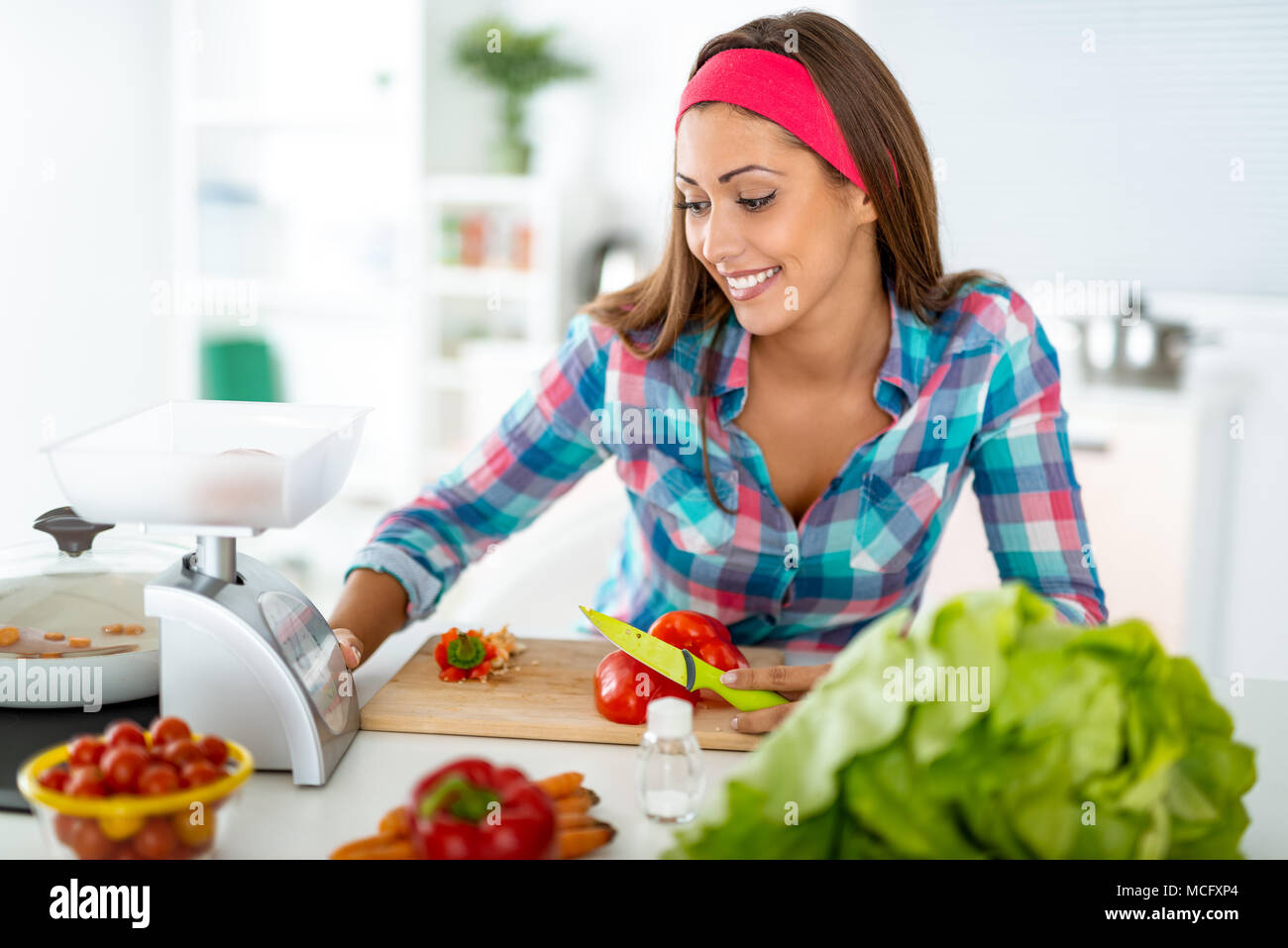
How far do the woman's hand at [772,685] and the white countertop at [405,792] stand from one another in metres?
0.04

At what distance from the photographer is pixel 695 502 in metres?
1.70

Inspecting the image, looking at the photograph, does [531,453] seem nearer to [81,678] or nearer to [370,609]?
[370,609]

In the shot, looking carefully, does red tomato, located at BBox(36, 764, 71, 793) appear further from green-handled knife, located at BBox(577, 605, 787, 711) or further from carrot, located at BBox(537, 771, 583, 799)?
green-handled knife, located at BBox(577, 605, 787, 711)

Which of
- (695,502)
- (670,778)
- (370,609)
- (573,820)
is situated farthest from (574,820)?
(695,502)

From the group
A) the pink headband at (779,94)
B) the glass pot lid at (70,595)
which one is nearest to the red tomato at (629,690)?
the glass pot lid at (70,595)

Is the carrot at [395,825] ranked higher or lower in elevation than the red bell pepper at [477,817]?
lower

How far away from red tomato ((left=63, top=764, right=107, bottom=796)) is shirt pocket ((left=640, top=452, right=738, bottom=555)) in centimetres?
97

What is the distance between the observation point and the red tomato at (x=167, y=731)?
3.04ft

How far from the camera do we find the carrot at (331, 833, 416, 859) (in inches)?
35.8

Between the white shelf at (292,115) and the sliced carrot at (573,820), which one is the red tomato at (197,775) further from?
the white shelf at (292,115)

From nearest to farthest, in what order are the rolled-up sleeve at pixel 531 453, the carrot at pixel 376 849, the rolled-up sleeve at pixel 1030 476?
the carrot at pixel 376 849 → the rolled-up sleeve at pixel 1030 476 → the rolled-up sleeve at pixel 531 453

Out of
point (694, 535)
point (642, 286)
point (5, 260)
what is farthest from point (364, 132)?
point (694, 535)

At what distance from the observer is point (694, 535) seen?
1709 millimetres
